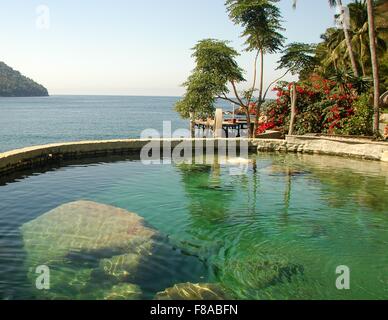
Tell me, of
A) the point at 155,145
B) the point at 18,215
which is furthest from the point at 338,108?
the point at 18,215

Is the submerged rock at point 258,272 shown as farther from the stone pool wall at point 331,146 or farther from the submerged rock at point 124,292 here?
the stone pool wall at point 331,146

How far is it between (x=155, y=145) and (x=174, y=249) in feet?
39.1

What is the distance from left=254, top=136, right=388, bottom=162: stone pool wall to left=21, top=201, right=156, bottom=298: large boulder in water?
1304cm

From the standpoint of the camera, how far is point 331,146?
18.8 m

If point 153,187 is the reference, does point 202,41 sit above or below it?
above

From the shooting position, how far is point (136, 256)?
653cm

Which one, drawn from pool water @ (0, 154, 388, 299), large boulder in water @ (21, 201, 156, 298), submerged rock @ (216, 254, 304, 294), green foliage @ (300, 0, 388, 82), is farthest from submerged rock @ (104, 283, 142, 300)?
green foliage @ (300, 0, 388, 82)

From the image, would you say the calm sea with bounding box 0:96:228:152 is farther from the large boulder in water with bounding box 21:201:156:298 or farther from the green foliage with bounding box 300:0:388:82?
the large boulder in water with bounding box 21:201:156:298

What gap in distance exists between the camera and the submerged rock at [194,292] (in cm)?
524

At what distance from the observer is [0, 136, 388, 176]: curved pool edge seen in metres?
13.9

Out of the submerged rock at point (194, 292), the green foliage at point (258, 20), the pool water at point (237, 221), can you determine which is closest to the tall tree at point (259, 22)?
the green foliage at point (258, 20)

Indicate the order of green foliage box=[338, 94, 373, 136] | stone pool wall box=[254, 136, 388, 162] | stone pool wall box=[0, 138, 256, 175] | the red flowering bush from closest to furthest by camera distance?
1. stone pool wall box=[0, 138, 256, 175]
2. stone pool wall box=[254, 136, 388, 162]
3. green foliage box=[338, 94, 373, 136]
4. the red flowering bush
